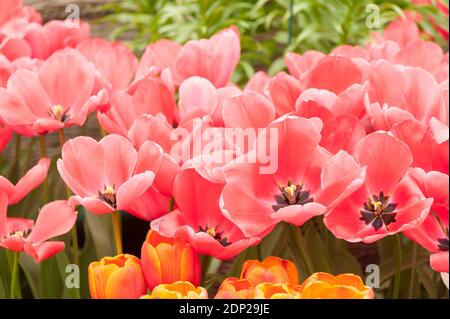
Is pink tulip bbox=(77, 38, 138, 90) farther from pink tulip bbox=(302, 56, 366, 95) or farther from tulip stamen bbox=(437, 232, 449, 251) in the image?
tulip stamen bbox=(437, 232, 449, 251)

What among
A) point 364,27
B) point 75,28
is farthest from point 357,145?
point 364,27

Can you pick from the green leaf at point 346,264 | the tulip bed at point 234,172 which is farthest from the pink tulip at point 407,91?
the green leaf at point 346,264

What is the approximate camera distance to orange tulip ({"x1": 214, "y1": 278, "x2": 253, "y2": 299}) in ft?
1.15

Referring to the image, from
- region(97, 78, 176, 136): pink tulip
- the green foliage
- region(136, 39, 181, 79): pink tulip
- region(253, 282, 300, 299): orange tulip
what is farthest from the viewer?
the green foliage

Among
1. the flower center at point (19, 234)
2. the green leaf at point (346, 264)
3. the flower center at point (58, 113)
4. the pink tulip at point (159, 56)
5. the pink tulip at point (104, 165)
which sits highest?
the pink tulip at point (159, 56)

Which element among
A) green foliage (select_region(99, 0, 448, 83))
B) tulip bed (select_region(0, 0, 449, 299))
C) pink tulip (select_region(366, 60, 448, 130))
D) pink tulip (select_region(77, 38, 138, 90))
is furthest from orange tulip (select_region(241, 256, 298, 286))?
green foliage (select_region(99, 0, 448, 83))

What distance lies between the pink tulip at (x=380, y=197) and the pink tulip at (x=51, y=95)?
17 centimetres

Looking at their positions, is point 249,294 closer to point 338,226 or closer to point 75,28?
point 338,226

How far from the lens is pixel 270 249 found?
54 cm

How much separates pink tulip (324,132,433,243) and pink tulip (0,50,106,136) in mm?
166

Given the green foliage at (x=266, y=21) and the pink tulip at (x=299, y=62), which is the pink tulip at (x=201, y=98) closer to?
the pink tulip at (x=299, y=62)

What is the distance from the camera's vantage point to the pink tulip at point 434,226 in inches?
15.2

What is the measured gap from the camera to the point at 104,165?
0.40m

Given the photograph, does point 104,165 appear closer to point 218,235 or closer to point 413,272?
point 218,235
